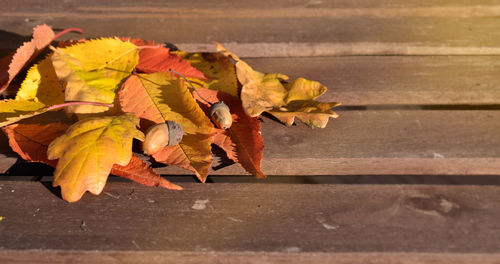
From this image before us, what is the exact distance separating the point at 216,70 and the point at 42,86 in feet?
1.26

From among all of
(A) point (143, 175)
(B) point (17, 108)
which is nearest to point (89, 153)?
(A) point (143, 175)

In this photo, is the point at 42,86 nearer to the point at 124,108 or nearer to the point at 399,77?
the point at 124,108

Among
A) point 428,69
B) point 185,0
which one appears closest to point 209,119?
point 428,69

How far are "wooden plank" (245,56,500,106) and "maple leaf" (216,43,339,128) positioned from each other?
0.06 metres

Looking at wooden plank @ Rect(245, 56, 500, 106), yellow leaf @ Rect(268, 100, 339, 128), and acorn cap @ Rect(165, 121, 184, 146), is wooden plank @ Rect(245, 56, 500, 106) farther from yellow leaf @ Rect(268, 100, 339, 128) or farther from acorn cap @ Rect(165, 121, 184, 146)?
acorn cap @ Rect(165, 121, 184, 146)

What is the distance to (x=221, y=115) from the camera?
868 millimetres

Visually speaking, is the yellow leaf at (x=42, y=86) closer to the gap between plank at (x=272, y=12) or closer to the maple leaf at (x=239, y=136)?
the maple leaf at (x=239, y=136)

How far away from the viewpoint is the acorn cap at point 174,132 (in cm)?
81

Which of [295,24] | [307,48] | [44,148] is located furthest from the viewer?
[295,24]

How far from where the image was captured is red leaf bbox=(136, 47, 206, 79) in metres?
0.97

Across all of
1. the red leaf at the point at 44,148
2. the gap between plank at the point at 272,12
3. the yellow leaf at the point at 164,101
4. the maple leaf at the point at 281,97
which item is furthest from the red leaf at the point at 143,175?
the gap between plank at the point at 272,12

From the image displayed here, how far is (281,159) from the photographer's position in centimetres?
89

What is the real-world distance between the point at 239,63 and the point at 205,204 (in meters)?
0.35

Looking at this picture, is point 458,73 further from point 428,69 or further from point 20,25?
point 20,25
